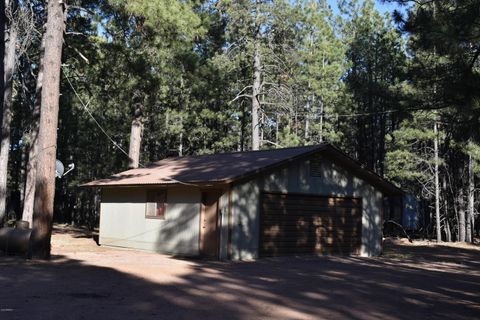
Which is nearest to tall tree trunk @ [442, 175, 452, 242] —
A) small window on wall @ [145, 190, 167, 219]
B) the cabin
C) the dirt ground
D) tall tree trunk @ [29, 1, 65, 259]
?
the cabin

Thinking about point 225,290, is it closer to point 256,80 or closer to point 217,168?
point 217,168

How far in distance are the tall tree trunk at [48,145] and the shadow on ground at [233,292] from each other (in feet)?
2.35

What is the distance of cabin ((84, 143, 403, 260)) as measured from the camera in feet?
54.1

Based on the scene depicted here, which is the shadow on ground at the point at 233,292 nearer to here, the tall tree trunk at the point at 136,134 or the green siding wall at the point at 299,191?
the green siding wall at the point at 299,191

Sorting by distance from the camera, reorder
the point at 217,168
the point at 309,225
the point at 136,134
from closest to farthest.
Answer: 1. the point at 217,168
2. the point at 309,225
3. the point at 136,134

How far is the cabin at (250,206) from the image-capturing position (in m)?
16.5

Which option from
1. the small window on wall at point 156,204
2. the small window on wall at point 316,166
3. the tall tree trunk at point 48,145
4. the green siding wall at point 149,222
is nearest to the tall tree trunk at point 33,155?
the green siding wall at point 149,222

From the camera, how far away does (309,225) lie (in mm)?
18469

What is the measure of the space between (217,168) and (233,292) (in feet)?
28.6

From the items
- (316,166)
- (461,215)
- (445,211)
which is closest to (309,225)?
(316,166)

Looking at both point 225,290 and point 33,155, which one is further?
point 33,155

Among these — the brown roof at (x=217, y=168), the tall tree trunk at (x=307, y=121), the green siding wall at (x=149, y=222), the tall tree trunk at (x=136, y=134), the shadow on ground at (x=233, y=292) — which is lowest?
the shadow on ground at (x=233, y=292)

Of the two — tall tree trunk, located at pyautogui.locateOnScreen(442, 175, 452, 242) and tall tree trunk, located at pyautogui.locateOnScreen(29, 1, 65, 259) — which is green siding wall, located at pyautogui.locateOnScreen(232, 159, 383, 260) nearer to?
tall tree trunk, located at pyautogui.locateOnScreen(29, 1, 65, 259)

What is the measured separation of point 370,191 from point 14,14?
49.1 feet
